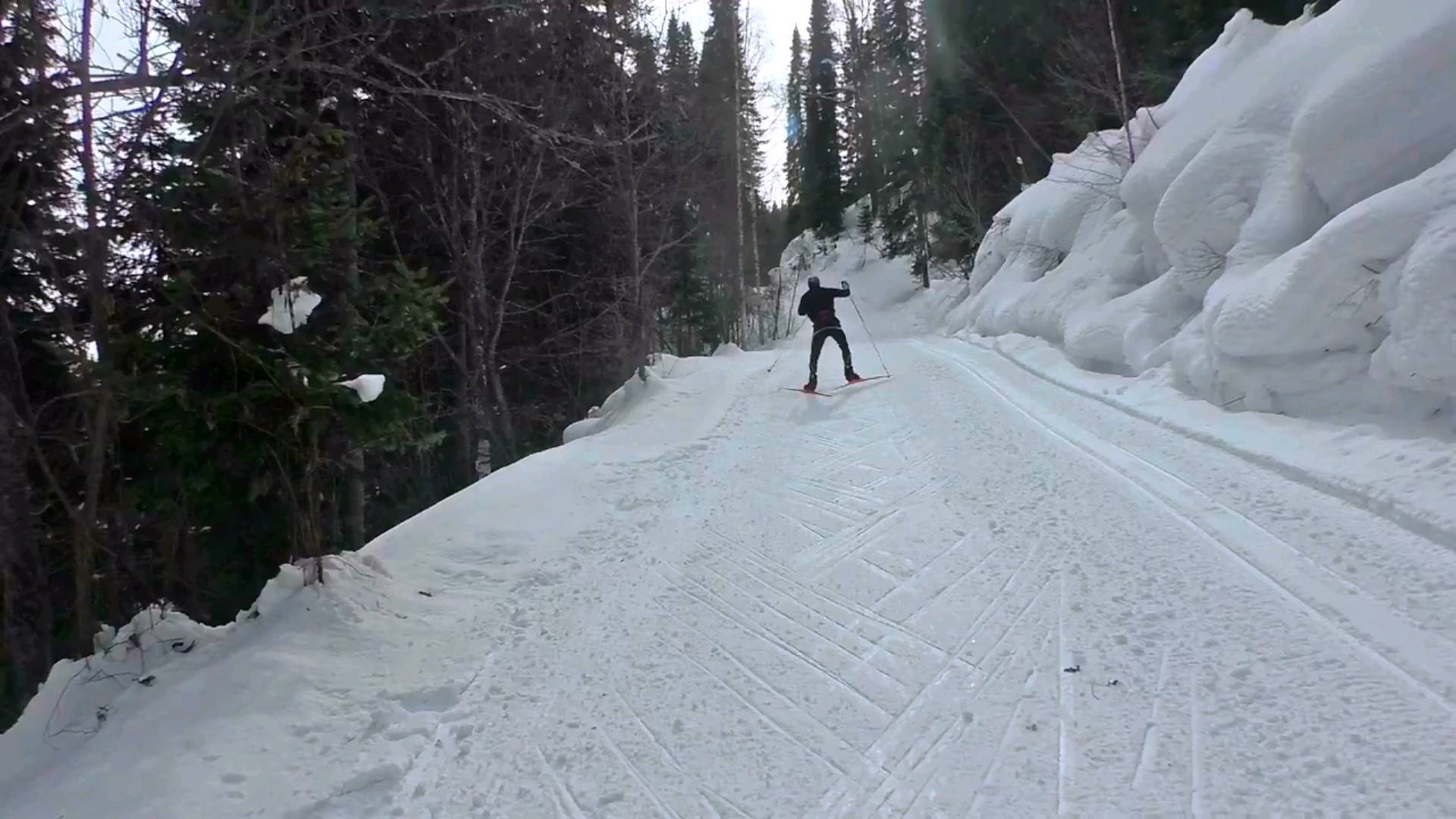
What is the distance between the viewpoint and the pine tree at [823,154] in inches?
1913

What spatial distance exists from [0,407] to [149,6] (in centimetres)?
229

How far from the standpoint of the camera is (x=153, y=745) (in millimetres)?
3504

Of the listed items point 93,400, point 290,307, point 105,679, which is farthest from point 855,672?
point 93,400

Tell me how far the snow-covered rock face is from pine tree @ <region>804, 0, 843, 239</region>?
3708cm

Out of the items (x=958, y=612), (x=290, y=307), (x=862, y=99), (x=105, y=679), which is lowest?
(x=105, y=679)

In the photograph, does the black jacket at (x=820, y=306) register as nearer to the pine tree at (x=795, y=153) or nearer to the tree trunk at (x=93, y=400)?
the tree trunk at (x=93, y=400)

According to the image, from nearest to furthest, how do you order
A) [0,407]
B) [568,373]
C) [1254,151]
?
[0,407]
[1254,151]
[568,373]

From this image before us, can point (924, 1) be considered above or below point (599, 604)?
above

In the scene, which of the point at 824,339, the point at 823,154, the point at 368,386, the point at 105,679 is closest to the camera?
the point at 105,679

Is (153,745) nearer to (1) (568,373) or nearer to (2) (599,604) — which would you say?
(2) (599,604)

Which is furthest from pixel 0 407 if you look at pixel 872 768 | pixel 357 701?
pixel 872 768

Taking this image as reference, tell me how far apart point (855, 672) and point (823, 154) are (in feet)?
162

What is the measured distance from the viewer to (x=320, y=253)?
5699 millimetres

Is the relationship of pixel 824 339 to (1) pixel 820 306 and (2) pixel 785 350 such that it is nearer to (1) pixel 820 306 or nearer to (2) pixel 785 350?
(1) pixel 820 306
